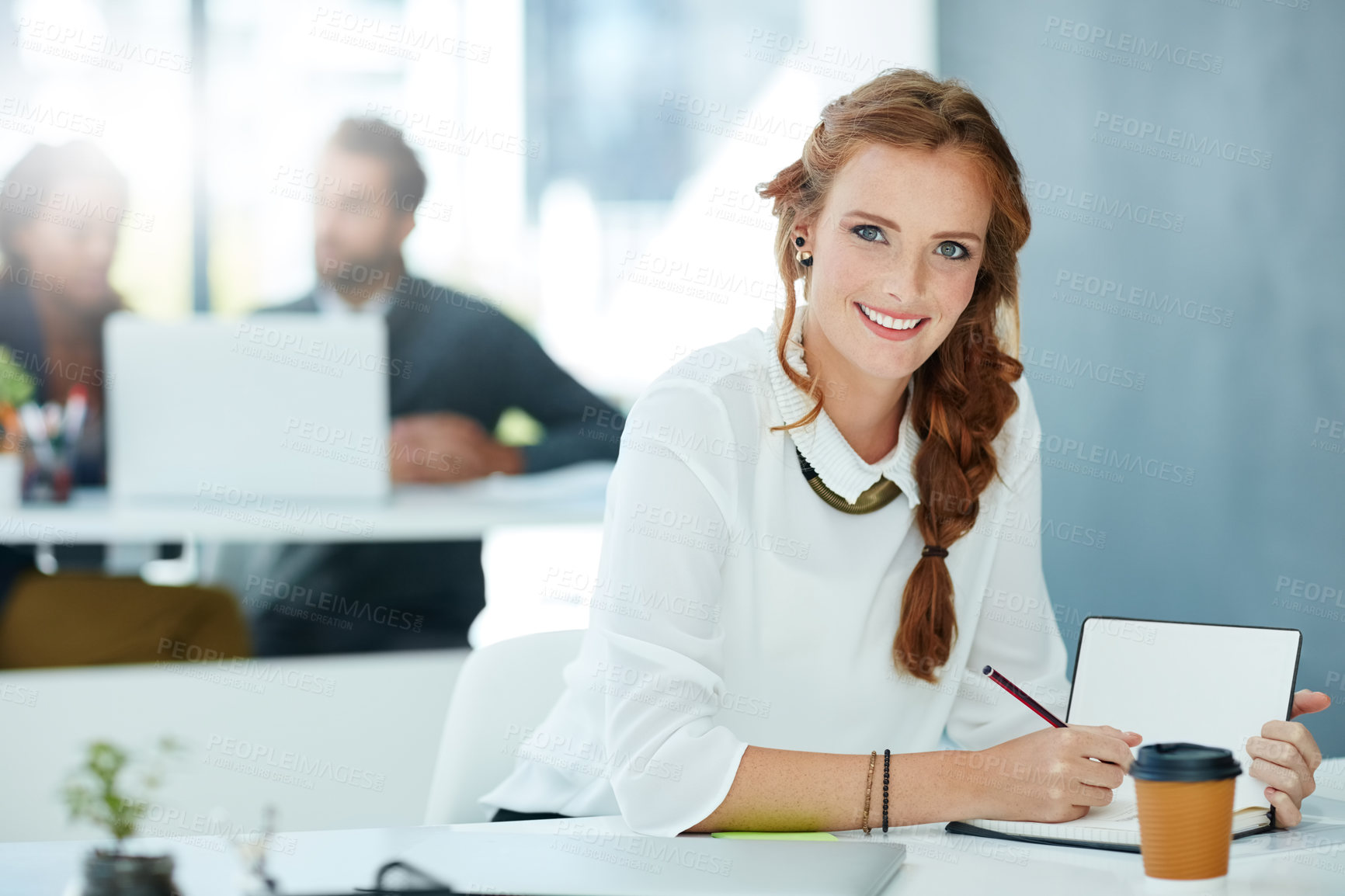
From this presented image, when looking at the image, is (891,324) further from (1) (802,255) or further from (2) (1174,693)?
(2) (1174,693)

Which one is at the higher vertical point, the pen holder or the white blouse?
the white blouse

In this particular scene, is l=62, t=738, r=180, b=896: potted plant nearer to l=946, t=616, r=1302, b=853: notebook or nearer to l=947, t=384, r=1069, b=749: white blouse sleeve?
l=946, t=616, r=1302, b=853: notebook

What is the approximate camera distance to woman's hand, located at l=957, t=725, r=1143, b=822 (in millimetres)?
1009

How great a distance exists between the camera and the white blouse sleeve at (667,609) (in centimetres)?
106

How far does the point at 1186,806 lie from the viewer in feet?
2.74

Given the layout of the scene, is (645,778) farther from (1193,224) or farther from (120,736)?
(120,736)

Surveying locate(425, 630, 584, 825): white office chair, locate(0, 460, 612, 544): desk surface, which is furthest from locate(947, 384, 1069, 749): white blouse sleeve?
locate(0, 460, 612, 544): desk surface

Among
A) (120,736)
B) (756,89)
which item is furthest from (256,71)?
(120,736)

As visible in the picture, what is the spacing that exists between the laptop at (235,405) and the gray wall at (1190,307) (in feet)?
4.80

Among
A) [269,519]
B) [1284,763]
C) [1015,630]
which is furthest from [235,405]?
[1284,763]

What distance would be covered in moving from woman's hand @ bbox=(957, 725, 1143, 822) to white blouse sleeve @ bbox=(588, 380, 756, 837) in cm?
22

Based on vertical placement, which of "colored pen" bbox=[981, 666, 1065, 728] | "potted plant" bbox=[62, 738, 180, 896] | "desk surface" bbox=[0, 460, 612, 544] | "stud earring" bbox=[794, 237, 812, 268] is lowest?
"desk surface" bbox=[0, 460, 612, 544]

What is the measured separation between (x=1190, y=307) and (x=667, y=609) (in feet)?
4.36

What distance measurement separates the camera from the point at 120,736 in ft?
8.38
